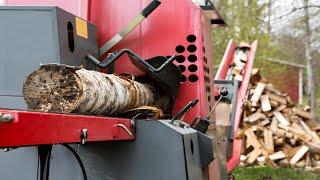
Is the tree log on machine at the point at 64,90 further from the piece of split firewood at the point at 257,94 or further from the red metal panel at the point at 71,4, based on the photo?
the piece of split firewood at the point at 257,94

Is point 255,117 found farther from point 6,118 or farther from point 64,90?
point 6,118

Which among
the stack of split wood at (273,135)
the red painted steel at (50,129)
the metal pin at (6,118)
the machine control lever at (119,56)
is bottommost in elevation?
the stack of split wood at (273,135)

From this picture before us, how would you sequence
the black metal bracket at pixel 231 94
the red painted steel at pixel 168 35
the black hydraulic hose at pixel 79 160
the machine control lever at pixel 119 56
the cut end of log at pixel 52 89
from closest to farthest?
the cut end of log at pixel 52 89 → the black hydraulic hose at pixel 79 160 → the machine control lever at pixel 119 56 → the red painted steel at pixel 168 35 → the black metal bracket at pixel 231 94

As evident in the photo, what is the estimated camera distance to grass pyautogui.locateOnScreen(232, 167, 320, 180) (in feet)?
27.9

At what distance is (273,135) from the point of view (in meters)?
10.7

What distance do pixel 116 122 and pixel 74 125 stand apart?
36 cm

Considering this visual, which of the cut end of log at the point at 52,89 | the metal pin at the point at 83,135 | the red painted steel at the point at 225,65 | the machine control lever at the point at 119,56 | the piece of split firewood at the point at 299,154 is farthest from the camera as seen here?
the piece of split firewood at the point at 299,154

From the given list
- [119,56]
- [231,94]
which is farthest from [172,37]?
[231,94]

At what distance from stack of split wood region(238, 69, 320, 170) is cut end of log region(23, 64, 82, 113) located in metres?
8.23

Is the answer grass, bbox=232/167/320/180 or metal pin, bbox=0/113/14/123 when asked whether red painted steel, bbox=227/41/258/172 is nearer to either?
grass, bbox=232/167/320/180

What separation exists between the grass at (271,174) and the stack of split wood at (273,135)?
60cm

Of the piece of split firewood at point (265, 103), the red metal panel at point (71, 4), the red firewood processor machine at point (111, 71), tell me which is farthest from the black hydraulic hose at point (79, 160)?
the piece of split firewood at point (265, 103)

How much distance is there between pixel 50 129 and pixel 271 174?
769cm

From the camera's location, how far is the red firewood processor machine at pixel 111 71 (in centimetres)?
178
